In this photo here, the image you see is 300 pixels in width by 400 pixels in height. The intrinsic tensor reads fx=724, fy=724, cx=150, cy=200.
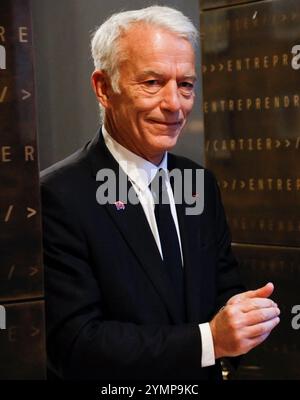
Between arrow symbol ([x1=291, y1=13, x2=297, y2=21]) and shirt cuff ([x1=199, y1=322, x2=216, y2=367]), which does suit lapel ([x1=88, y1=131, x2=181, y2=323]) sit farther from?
arrow symbol ([x1=291, y1=13, x2=297, y2=21])

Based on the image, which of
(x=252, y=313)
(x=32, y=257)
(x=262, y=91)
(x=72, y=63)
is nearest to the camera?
(x=32, y=257)

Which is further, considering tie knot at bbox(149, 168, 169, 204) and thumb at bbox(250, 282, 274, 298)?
tie knot at bbox(149, 168, 169, 204)

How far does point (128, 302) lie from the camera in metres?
1.62

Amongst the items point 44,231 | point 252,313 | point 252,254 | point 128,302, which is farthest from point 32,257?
point 252,254

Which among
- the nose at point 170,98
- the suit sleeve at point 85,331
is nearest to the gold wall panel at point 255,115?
the nose at point 170,98

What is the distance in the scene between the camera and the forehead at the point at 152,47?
5.37ft

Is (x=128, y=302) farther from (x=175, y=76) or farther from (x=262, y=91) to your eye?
(x=262, y=91)

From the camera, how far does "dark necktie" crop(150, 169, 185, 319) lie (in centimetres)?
171

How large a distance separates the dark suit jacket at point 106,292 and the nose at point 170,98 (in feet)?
0.62

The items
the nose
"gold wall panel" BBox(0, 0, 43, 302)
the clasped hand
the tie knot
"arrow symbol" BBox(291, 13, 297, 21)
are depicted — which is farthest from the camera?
"arrow symbol" BBox(291, 13, 297, 21)

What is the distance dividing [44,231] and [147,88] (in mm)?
401

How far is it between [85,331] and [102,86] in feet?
1.93

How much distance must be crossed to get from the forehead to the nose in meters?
0.05

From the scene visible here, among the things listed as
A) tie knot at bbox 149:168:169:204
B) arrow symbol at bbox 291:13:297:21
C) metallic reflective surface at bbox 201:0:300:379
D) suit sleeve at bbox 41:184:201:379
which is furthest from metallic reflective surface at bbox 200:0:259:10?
suit sleeve at bbox 41:184:201:379
